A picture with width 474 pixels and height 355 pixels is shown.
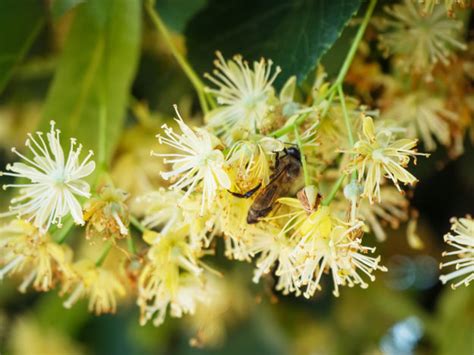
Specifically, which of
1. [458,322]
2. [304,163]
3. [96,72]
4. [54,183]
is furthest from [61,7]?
[458,322]

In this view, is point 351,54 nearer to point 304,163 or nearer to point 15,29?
point 304,163

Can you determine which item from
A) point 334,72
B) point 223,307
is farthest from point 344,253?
point 223,307

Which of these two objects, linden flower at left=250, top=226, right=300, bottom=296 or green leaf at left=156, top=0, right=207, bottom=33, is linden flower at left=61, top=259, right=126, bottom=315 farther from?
green leaf at left=156, top=0, right=207, bottom=33

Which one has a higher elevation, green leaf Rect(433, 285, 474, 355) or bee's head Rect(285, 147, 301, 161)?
bee's head Rect(285, 147, 301, 161)

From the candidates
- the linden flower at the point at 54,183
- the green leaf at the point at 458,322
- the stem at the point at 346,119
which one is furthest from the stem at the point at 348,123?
the green leaf at the point at 458,322

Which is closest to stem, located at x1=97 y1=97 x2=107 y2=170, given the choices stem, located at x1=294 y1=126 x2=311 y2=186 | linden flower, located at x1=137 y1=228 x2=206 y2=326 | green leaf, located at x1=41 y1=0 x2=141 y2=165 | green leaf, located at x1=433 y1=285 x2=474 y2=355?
green leaf, located at x1=41 y1=0 x2=141 y2=165

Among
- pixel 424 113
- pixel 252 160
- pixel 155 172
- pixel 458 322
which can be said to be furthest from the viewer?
pixel 458 322

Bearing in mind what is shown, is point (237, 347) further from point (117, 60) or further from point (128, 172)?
point (117, 60)
